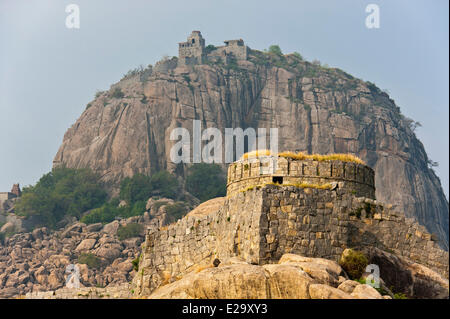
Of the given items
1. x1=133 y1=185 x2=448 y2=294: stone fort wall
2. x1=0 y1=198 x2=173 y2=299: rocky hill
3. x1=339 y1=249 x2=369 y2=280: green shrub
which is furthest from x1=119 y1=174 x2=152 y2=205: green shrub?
x1=339 y1=249 x2=369 y2=280: green shrub

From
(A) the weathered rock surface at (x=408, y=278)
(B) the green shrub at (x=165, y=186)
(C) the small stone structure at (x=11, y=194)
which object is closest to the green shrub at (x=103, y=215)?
(B) the green shrub at (x=165, y=186)

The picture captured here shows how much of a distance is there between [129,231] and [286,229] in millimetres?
121474

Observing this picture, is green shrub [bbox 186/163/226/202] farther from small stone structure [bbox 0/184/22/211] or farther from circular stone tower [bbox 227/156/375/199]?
circular stone tower [bbox 227/156/375/199]

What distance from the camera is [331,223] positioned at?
4050cm

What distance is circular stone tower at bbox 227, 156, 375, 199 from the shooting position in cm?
4597

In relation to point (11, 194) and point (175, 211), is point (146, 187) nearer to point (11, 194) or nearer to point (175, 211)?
point (11, 194)

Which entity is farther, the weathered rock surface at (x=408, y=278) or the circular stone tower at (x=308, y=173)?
the circular stone tower at (x=308, y=173)

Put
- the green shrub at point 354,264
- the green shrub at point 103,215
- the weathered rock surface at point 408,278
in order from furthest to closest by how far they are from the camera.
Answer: the green shrub at point 103,215 → the weathered rock surface at point 408,278 → the green shrub at point 354,264

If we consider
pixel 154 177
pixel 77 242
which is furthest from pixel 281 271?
pixel 154 177

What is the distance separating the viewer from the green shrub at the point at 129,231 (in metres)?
158

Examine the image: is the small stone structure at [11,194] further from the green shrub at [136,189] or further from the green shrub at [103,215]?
the green shrub at [136,189]

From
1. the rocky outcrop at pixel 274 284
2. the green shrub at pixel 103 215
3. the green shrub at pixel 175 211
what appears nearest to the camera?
the rocky outcrop at pixel 274 284

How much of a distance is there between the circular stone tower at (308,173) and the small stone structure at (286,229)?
5 centimetres
